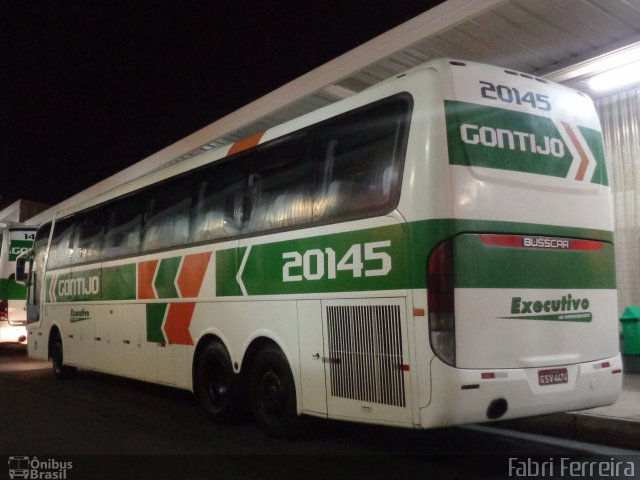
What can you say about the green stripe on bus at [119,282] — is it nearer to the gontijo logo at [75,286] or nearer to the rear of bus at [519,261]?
the gontijo logo at [75,286]

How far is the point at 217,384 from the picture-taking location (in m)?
8.55

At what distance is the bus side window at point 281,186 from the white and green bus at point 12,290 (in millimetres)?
13549

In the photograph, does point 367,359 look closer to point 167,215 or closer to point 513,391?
point 513,391

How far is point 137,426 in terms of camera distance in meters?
8.41

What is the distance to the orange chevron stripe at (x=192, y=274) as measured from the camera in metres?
8.67

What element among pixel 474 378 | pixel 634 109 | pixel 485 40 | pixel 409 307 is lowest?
pixel 474 378

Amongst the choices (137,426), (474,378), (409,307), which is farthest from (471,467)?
(137,426)

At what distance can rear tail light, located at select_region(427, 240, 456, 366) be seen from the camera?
18.0ft

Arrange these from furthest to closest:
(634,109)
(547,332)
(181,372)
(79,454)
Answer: (634,109)
(181,372)
(79,454)
(547,332)

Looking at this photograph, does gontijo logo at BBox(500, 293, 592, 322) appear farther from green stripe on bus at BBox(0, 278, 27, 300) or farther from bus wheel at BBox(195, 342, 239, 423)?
green stripe on bus at BBox(0, 278, 27, 300)

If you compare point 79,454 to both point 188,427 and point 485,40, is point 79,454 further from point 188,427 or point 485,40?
point 485,40

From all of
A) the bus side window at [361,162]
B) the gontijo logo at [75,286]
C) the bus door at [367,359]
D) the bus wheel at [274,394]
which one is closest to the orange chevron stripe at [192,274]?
the bus wheel at [274,394]

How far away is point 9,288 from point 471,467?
1662 cm

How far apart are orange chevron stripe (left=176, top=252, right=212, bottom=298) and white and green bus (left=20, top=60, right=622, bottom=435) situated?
270mm
